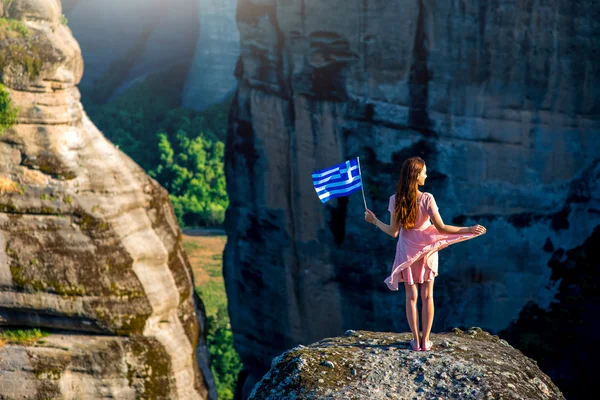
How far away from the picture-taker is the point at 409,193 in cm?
748

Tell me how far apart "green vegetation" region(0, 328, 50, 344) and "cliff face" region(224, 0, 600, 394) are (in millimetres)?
7505

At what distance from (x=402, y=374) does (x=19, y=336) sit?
813 cm

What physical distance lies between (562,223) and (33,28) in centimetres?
1003

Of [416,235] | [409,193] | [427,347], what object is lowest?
[427,347]

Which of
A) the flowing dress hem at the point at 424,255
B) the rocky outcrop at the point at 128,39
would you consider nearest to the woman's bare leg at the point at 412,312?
the flowing dress hem at the point at 424,255

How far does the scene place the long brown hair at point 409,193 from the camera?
7488 millimetres

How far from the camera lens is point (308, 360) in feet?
23.4

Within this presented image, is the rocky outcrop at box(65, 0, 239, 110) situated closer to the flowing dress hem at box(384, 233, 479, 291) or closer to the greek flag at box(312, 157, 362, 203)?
the greek flag at box(312, 157, 362, 203)

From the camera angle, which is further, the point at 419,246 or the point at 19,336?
the point at 19,336

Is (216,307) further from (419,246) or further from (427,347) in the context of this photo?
(427,347)

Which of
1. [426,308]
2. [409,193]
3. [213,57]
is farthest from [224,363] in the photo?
[213,57]

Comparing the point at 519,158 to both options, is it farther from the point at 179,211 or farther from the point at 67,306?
the point at 179,211

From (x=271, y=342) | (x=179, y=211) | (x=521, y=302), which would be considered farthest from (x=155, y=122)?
(x=521, y=302)

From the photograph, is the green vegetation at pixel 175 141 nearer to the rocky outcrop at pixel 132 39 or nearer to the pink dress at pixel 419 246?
the rocky outcrop at pixel 132 39
